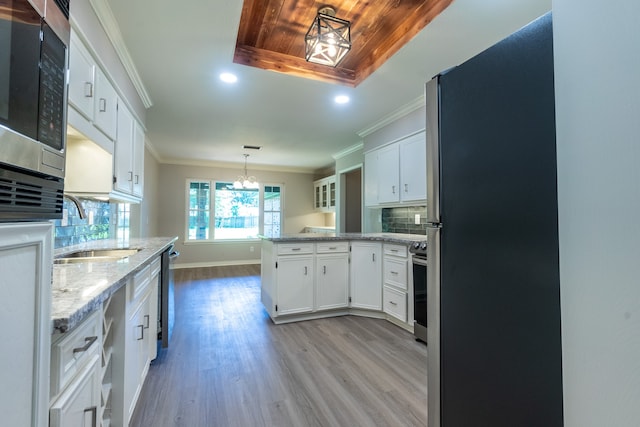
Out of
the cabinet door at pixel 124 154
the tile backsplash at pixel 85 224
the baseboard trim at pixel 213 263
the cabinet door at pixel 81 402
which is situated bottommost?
the baseboard trim at pixel 213 263

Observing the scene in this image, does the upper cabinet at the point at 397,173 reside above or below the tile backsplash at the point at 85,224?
above

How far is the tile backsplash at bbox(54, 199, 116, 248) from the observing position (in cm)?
199

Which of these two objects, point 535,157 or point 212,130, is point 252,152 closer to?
point 212,130

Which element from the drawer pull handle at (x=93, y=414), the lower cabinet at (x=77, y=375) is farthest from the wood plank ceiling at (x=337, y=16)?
the drawer pull handle at (x=93, y=414)

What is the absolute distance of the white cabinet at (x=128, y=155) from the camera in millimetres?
2314

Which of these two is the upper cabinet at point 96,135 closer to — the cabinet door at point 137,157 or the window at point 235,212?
the cabinet door at point 137,157

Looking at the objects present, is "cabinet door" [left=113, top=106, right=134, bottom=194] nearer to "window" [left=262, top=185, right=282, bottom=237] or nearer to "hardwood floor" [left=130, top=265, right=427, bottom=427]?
"hardwood floor" [left=130, top=265, right=427, bottom=427]

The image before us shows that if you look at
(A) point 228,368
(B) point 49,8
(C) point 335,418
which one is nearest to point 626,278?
(B) point 49,8

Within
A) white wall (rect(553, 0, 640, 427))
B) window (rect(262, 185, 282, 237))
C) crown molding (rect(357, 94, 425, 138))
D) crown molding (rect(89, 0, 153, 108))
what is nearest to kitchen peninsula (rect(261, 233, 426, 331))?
crown molding (rect(357, 94, 425, 138))

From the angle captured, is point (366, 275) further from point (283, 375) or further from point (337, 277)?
point (283, 375)

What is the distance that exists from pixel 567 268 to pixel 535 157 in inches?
11.8

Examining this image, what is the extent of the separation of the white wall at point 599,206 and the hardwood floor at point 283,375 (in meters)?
1.36

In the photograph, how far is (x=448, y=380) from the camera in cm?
101

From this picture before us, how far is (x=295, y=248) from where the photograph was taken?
3.09 meters
